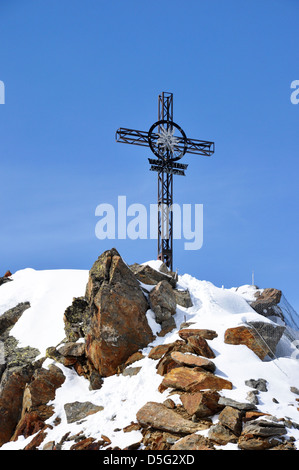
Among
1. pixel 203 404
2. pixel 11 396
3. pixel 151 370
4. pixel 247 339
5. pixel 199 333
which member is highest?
pixel 199 333

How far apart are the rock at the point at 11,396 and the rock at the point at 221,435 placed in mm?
9533

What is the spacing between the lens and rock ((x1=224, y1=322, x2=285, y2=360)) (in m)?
16.6

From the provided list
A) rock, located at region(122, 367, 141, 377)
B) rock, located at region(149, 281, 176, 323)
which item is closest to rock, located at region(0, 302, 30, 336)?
rock, located at region(149, 281, 176, 323)

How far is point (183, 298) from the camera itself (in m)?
20.9

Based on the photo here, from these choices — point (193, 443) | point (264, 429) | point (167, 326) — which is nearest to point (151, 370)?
point (167, 326)

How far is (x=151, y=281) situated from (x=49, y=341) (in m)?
6.24

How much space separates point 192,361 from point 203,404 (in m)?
2.41

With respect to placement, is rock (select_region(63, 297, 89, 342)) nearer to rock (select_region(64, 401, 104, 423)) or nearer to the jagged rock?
the jagged rock

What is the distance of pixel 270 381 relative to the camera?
1463cm

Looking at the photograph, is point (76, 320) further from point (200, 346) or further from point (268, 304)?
point (268, 304)

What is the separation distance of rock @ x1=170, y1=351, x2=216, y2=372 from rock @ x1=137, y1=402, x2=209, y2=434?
2.07 meters

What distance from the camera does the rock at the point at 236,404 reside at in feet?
40.4
